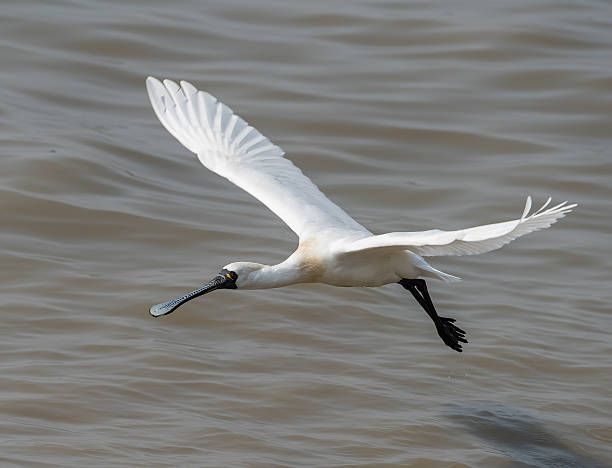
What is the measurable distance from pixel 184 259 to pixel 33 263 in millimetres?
1188

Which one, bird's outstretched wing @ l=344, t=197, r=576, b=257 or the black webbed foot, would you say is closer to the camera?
bird's outstretched wing @ l=344, t=197, r=576, b=257

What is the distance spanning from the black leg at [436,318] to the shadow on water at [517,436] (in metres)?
0.43

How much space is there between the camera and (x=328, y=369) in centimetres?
909

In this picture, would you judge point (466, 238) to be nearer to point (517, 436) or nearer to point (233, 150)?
point (517, 436)

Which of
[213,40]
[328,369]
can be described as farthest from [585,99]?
[328,369]

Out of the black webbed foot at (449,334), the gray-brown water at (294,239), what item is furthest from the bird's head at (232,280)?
the black webbed foot at (449,334)

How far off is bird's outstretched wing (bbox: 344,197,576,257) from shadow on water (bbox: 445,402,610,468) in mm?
1617

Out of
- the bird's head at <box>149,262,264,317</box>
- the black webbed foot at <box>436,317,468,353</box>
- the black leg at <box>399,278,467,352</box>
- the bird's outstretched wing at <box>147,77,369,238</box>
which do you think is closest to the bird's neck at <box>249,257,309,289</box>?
the bird's head at <box>149,262,264,317</box>

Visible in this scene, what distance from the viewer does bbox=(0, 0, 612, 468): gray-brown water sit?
829 cm

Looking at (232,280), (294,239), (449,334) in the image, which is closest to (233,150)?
(232,280)

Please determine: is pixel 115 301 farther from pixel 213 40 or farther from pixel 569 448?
pixel 213 40

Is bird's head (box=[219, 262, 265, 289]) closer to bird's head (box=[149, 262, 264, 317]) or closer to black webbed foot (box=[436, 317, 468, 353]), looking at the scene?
bird's head (box=[149, 262, 264, 317])

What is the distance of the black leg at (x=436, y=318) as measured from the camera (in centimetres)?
863

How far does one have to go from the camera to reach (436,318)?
8.80 meters
